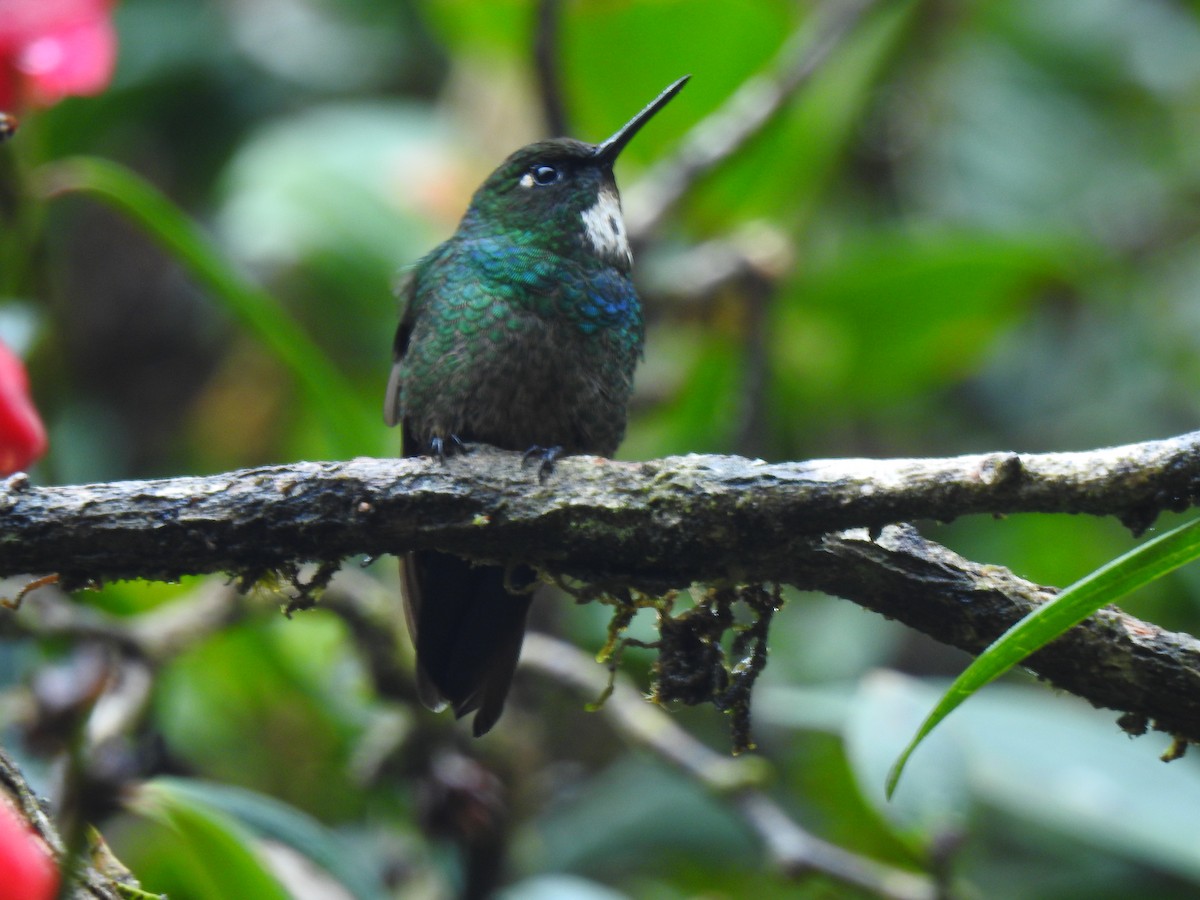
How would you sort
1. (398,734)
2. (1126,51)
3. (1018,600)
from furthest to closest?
1. (1126,51)
2. (398,734)
3. (1018,600)

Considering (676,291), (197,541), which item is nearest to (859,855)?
(676,291)

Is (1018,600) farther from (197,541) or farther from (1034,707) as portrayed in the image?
(1034,707)

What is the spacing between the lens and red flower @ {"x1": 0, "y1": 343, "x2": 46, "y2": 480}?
6.02ft

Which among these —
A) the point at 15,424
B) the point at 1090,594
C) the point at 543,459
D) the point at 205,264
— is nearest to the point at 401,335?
the point at 205,264

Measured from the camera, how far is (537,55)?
4.04 metres

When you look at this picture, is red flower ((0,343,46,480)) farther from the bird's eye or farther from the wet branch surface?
the bird's eye

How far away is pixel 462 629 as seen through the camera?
9.32 feet

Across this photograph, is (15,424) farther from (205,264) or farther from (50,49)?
(205,264)

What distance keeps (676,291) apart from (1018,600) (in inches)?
114

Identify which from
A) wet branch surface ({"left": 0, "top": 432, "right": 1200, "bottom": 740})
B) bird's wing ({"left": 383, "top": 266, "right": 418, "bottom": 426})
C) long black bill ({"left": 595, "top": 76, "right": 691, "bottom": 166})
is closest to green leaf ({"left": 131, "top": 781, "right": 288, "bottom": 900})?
wet branch surface ({"left": 0, "top": 432, "right": 1200, "bottom": 740})

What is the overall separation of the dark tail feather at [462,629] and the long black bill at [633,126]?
114 cm

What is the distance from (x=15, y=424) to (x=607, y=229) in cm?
173

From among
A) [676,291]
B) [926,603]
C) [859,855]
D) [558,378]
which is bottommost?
[859,855]

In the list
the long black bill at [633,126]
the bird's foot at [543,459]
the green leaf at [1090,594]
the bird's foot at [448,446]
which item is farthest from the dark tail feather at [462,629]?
the green leaf at [1090,594]
